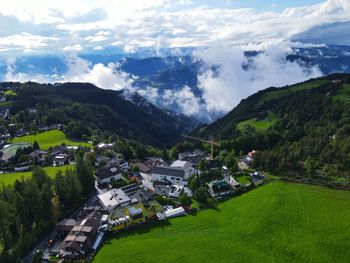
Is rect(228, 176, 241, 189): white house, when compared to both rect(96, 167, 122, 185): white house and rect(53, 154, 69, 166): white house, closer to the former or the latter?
rect(96, 167, 122, 185): white house

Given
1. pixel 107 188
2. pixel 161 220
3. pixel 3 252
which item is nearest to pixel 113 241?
pixel 161 220

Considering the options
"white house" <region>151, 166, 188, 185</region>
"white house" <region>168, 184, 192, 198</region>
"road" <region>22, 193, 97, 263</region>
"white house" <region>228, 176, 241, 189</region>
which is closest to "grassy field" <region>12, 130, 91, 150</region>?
"white house" <region>151, 166, 188, 185</region>

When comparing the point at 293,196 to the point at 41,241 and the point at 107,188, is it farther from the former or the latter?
the point at 41,241

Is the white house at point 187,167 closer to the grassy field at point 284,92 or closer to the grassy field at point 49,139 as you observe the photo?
the grassy field at point 49,139

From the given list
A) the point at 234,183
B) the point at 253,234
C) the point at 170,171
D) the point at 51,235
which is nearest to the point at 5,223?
the point at 51,235

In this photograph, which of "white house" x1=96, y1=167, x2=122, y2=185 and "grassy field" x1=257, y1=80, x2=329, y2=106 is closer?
"white house" x1=96, y1=167, x2=122, y2=185

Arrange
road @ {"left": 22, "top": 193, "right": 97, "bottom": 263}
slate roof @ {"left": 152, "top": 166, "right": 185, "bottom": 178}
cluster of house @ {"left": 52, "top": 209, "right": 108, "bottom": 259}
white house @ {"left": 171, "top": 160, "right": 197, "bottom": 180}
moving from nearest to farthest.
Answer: cluster of house @ {"left": 52, "top": 209, "right": 108, "bottom": 259}, road @ {"left": 22, "top": 193, "right": 97, "bottom": 263}, slate roof @ {"left": 152, "top": 166, "right": 185, "bottom": 178}, white house @ {"left": 171, "top": 160, "right": 197, "bottom": 180}

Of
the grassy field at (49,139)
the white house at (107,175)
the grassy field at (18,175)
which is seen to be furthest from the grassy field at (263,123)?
the grassy field at (18,175)
